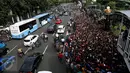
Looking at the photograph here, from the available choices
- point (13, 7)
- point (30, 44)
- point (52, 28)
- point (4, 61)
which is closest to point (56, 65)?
point (4, 61)

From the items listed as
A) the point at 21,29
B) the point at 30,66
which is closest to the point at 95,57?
the point at 30,66

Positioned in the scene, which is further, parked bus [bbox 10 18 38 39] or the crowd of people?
parked bus [bbox 10 18 38 39]

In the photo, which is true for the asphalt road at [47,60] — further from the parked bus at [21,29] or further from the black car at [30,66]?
the parked bus at [21,29]

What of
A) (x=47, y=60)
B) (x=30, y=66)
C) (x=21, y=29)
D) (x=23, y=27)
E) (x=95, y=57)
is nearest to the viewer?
(x=30, y=66)

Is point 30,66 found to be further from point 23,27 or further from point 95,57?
point 23,27

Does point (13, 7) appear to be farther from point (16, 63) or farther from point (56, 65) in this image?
point (56, 65)

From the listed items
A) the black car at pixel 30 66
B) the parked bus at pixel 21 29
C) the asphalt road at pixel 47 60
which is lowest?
the asphalt road at pixel 47 60

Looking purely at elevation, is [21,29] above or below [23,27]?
below

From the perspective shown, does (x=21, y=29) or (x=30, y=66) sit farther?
(x=21, y=29)

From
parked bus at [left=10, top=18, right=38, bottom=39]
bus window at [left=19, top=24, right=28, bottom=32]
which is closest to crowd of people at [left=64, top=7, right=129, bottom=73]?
parked bus at [left=10, top=18, right=38, bottom=39]

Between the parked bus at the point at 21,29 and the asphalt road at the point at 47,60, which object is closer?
the asphalt road at the point at 47,60

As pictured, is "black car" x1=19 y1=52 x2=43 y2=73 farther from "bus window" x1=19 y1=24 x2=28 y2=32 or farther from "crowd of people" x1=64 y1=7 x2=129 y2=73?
"bus window" x1=19 y1=24 x2=28 y2=32

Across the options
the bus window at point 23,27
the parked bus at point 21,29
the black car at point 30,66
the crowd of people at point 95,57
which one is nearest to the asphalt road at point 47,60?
the black car at point 30,66
